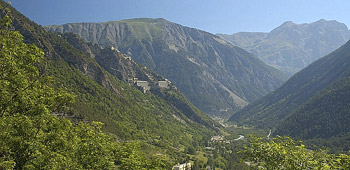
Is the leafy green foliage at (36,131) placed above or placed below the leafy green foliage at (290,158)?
above

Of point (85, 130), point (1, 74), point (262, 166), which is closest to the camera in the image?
point (1, 74)

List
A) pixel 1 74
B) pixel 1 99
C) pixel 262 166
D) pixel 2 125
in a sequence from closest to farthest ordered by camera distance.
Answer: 1. pixel 2 125
2. pixel 1 99
3. pixel 1 74
4. pixel 262 166

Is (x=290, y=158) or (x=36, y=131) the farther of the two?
(x=290, y=158)

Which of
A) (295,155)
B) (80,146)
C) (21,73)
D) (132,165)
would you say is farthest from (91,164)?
(295,155)

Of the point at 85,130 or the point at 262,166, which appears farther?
the point at 85,130

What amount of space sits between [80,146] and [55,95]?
22.6ft

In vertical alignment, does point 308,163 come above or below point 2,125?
below

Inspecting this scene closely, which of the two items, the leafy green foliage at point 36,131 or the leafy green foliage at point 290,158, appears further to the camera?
the leafy green foliage at point 290,158

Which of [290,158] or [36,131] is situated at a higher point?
[36,131]

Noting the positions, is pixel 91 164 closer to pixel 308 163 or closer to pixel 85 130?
pixel 85 130

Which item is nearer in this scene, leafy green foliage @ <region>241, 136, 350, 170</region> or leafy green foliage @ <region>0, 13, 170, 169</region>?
leafy green foliage @ <region>0, 13, 170, 169</region>

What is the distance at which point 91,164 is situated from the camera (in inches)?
1124

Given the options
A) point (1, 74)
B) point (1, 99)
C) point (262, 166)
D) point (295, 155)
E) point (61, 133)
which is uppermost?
point (1, 74)

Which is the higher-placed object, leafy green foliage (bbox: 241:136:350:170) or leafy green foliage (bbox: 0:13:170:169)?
leafy green foliage (bbox: 0:13:170:169)
